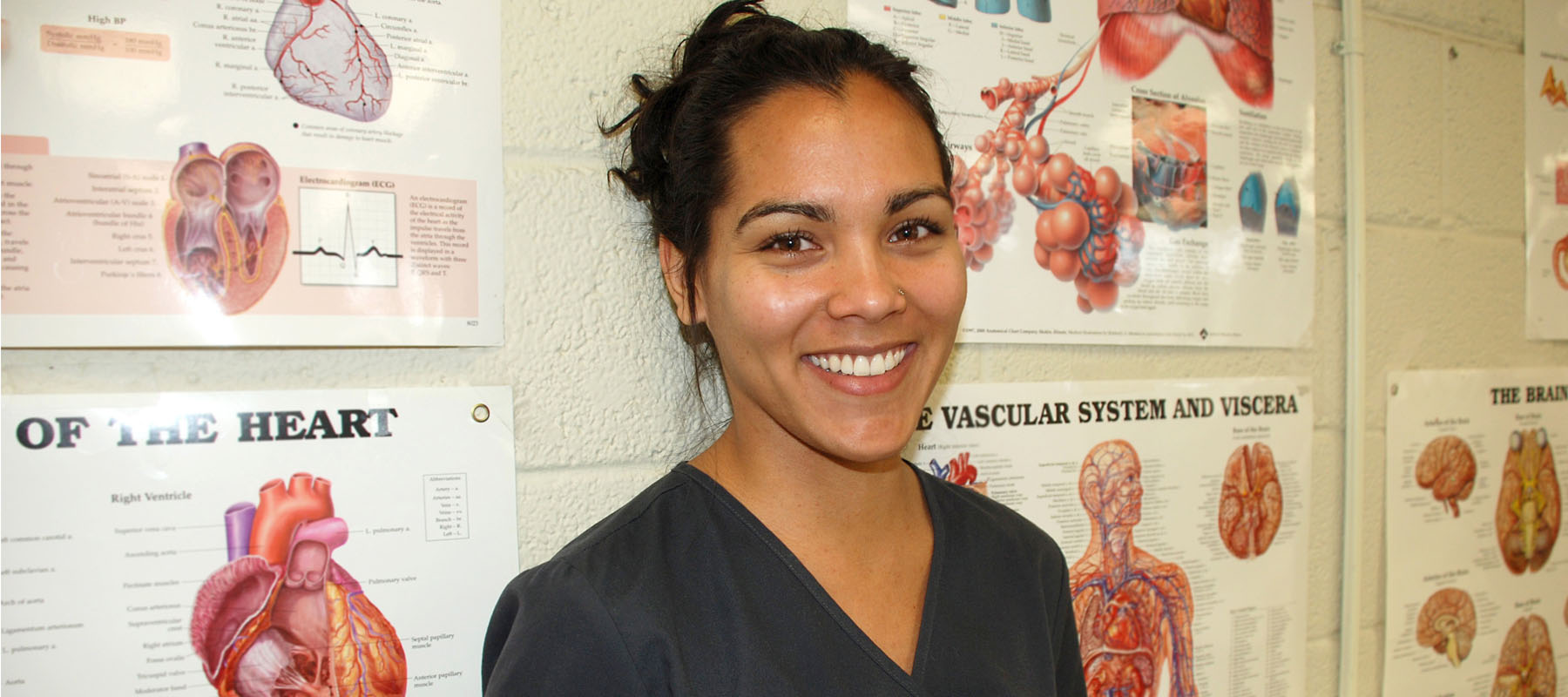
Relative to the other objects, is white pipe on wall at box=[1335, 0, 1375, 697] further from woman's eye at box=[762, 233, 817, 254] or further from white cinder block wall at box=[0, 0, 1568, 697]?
woman's eye at box=[762, 233, 817, 254]

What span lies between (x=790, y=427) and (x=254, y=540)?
1.43 feet

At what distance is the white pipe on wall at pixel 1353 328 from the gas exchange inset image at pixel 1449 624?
136 millimetres

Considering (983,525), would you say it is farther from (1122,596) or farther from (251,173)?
(251,173)

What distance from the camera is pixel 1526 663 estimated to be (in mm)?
1339

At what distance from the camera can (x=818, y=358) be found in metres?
0.69

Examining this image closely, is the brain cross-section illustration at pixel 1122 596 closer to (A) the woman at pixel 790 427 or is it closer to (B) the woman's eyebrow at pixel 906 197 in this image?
(A) the woman at pixel 790 427

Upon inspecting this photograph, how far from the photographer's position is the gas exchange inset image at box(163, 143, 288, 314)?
0.66m

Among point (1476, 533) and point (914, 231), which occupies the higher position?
point (914, 231)

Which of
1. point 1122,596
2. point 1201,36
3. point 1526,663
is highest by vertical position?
point 1201,36

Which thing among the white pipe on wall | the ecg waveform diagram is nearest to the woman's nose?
the ecg waveform diagram

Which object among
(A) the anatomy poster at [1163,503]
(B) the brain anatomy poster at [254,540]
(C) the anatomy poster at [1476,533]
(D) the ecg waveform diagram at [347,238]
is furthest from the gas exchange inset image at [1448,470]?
(D) the ecg waveform diagram at [347,238]

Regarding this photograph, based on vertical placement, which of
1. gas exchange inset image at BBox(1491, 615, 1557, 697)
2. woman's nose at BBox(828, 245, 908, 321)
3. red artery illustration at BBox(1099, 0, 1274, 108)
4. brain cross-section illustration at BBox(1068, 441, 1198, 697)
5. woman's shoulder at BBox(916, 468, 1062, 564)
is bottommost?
gas exchange inset image at BBox(1491, 615, 1557, 697)

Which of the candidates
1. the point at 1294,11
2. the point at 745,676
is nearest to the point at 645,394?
the point at 745,676

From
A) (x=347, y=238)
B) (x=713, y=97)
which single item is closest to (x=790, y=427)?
(x=713, y=97)
